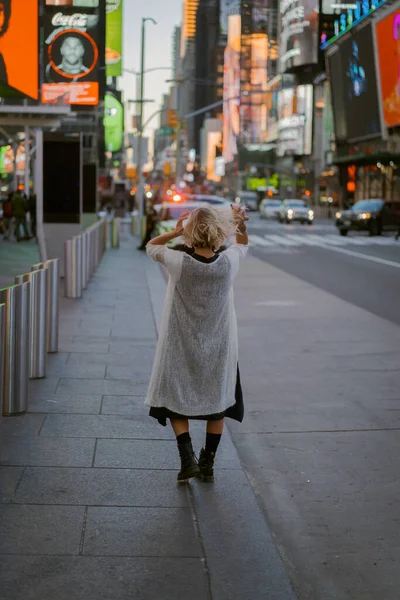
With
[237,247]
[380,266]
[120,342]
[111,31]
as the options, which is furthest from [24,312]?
[111,31]

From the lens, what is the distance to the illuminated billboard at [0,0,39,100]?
17.6 meters

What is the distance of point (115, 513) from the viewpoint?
555cm

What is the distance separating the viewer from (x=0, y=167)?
69625 millimetres

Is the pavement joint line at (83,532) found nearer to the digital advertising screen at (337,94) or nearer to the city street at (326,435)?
the city street at (326,435)

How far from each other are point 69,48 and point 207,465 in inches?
1335

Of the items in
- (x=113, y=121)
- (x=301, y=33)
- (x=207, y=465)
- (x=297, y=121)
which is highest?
(x=301, y=33)

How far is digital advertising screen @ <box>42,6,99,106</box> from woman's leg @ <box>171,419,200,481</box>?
32231 mm

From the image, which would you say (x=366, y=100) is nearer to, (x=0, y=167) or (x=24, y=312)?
(x=0, y=167)

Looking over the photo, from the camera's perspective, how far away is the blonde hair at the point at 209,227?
6.00m

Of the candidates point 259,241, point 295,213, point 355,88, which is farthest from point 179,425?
point 355,88

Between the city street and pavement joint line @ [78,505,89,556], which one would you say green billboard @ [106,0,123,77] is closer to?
the city street

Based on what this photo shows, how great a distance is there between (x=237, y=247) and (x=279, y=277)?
1707cm

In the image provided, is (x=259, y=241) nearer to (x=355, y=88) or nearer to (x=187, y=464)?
(x=355, y=88)

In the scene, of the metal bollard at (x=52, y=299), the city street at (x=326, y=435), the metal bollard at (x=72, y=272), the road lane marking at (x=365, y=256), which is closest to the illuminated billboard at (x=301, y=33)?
the road lane marking at (x=365, y=256)
